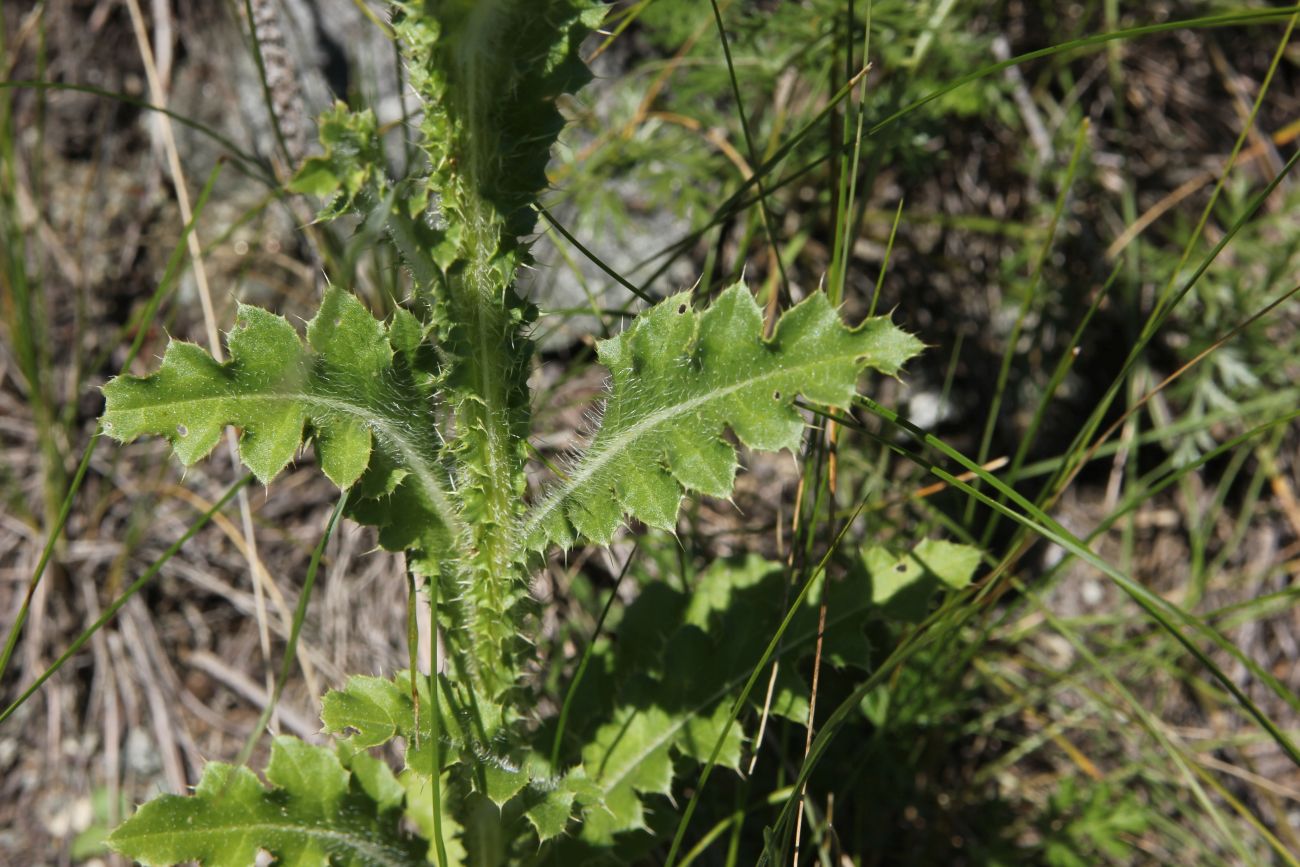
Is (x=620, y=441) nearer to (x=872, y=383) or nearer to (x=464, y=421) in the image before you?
(x=464, y=421)

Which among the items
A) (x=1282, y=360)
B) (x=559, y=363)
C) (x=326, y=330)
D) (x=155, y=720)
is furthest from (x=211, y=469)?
(x=1282, y=360)

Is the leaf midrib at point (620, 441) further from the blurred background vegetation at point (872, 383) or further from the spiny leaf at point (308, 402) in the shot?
the blurred background vegetation at point (872, 383)

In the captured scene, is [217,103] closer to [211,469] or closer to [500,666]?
[211,469]

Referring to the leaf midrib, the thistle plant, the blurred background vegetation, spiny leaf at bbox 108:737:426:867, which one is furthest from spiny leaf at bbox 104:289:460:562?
the blurred background vegetation

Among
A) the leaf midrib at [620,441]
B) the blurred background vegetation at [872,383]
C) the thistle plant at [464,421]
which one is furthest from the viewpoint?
the blurred background vegetation at [872,383]

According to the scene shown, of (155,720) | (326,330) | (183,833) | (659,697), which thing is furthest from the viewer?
(155,720)

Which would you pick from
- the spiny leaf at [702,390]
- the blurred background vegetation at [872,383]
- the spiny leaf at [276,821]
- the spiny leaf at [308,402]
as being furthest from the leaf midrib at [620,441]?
the blurred background vegetation at [872,383]

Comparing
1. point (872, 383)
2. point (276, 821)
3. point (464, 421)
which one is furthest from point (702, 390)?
point (872, 383)
